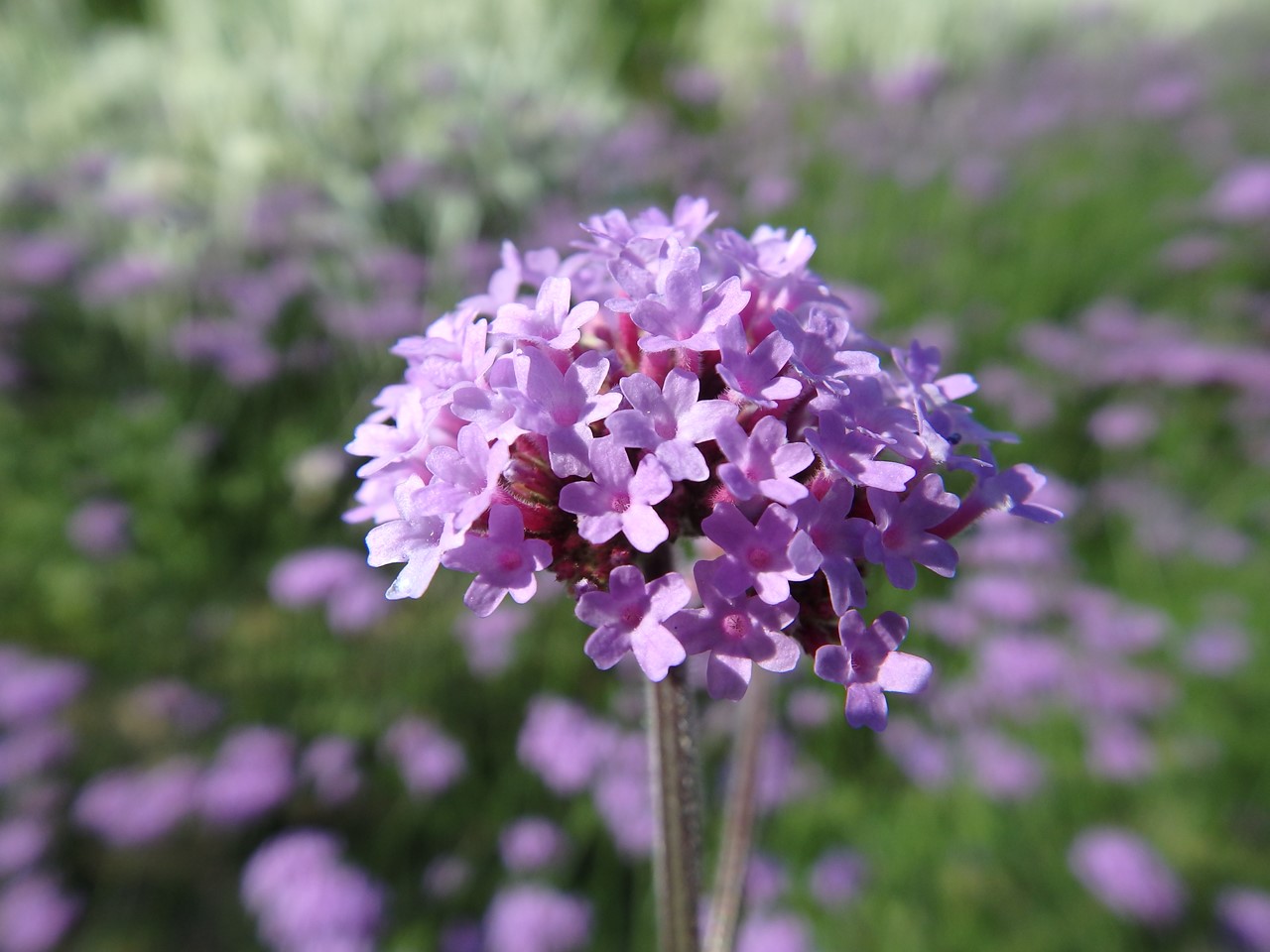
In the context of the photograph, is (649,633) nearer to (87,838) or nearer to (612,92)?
(87,838)

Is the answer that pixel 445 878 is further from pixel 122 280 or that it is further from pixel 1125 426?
pixel 1125 426

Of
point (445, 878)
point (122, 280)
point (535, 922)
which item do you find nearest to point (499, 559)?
point (535, 922)

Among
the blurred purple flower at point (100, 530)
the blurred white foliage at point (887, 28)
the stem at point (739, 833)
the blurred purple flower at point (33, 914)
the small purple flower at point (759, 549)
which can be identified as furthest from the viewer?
the blurred white foliage at point (887, 28)

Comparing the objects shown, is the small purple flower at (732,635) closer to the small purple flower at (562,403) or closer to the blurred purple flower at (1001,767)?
the small purple flower at (562,403)

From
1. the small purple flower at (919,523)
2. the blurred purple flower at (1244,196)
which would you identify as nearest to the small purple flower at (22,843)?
the small purple flower at (919,523)

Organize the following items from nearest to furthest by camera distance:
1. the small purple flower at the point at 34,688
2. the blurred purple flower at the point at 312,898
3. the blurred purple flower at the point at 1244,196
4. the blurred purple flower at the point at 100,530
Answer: the blurred purple flower at the point at 312,898
the small purple flower at the point at 34,688
the blurred purple flower at the point at 100,530
the blurred purple flower at the point at 1244,196

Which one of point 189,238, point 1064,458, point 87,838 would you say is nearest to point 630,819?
point 87,838

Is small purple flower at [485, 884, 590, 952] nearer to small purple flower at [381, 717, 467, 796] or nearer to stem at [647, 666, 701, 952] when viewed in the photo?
small purple flower at [381, 717, 467, 796]
